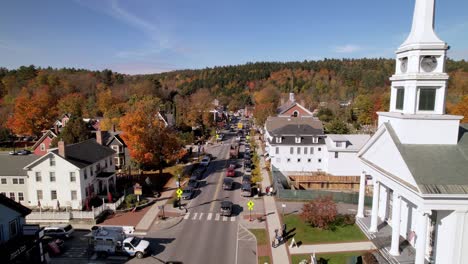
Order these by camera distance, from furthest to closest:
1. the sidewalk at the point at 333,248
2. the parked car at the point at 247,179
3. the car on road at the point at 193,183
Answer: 1. the parked car at the point at 247,179
2. the car on road at the point at 193,183
3. the sidewalk at the point at 333,248

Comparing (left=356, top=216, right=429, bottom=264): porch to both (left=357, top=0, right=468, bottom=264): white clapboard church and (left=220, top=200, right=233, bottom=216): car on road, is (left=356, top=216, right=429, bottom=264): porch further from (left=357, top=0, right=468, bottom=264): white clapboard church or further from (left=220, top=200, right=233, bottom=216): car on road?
(left=220, top=200, right=233, bottom=216): car on road

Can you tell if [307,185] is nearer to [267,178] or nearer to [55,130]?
[267,178]

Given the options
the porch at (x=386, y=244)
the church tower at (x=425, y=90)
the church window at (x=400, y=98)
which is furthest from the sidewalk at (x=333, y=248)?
the church window at (x=400, y=98)

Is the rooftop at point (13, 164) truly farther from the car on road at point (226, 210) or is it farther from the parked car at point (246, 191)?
the parked car at point (246, 191)

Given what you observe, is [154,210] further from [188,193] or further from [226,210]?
[226,210]

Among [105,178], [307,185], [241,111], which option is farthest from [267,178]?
[241,111]

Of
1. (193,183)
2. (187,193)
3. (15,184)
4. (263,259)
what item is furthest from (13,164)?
(263,259)
